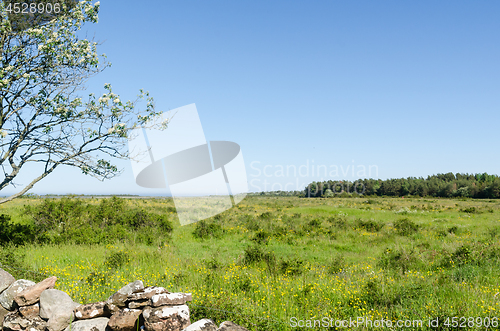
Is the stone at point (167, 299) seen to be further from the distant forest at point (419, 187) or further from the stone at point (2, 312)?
the distant forest at point (419, 187)

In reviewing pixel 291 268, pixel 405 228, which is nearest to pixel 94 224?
pixel 291 268

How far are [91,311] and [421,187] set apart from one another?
113 metres

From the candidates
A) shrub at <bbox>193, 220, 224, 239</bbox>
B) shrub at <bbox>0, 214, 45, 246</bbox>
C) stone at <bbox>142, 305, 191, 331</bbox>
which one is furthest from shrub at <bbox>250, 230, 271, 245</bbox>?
stone at <bbox>142, 305, 191, 331</bbox>

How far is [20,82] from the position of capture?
30.3 feet

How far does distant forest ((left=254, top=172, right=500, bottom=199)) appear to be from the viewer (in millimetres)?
82188

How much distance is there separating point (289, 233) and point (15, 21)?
51.3ft

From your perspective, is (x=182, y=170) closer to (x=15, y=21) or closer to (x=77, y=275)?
(x=77, y=275)

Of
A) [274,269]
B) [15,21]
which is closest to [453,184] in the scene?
[274,269]

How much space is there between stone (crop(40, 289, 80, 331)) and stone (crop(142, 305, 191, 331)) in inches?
61.9

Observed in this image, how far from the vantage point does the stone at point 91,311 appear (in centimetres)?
430

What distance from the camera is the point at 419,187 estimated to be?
9969 centimetres

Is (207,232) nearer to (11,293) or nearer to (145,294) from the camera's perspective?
(11,293)

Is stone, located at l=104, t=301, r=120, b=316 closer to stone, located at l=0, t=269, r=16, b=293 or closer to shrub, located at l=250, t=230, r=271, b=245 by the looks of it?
stone, located at l=0, t=269, r=16, b=293

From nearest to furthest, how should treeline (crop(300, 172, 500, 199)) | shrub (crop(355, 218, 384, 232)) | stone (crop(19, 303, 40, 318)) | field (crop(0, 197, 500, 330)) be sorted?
stone (crop(19, 303, 40, 318)), field (crop(0, 197, 500, 330)), shrub (crop(355, 218, 384, 232)), treeline (crop(300, 172, 500, 199))
